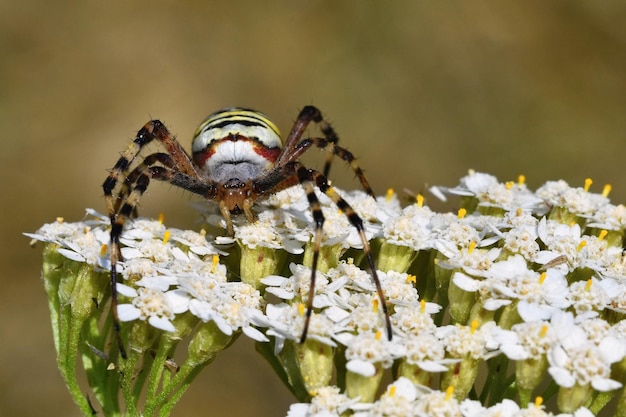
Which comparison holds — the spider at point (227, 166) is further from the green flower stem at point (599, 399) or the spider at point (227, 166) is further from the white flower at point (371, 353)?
the green flower stem at point (599, 399)

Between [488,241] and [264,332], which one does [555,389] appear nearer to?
[488,241]

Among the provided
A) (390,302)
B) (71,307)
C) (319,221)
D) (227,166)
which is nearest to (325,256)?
(319,221)

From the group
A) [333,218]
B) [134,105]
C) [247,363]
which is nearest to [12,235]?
[134,105]

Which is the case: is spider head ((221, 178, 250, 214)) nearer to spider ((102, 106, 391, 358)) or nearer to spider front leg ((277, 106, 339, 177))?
spider ((102, 106, 391, 358))

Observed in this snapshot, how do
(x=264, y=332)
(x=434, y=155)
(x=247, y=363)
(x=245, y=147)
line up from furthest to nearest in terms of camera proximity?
(x=434, y=155) → (x=247, y=363) → (x=245, y=147) → (x=264, y=332)

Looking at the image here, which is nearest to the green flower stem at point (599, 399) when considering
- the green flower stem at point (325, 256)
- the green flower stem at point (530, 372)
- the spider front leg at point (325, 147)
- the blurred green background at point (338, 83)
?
the green flower stem at point (530, 372)

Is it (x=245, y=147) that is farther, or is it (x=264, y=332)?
(x=245, y=147)
